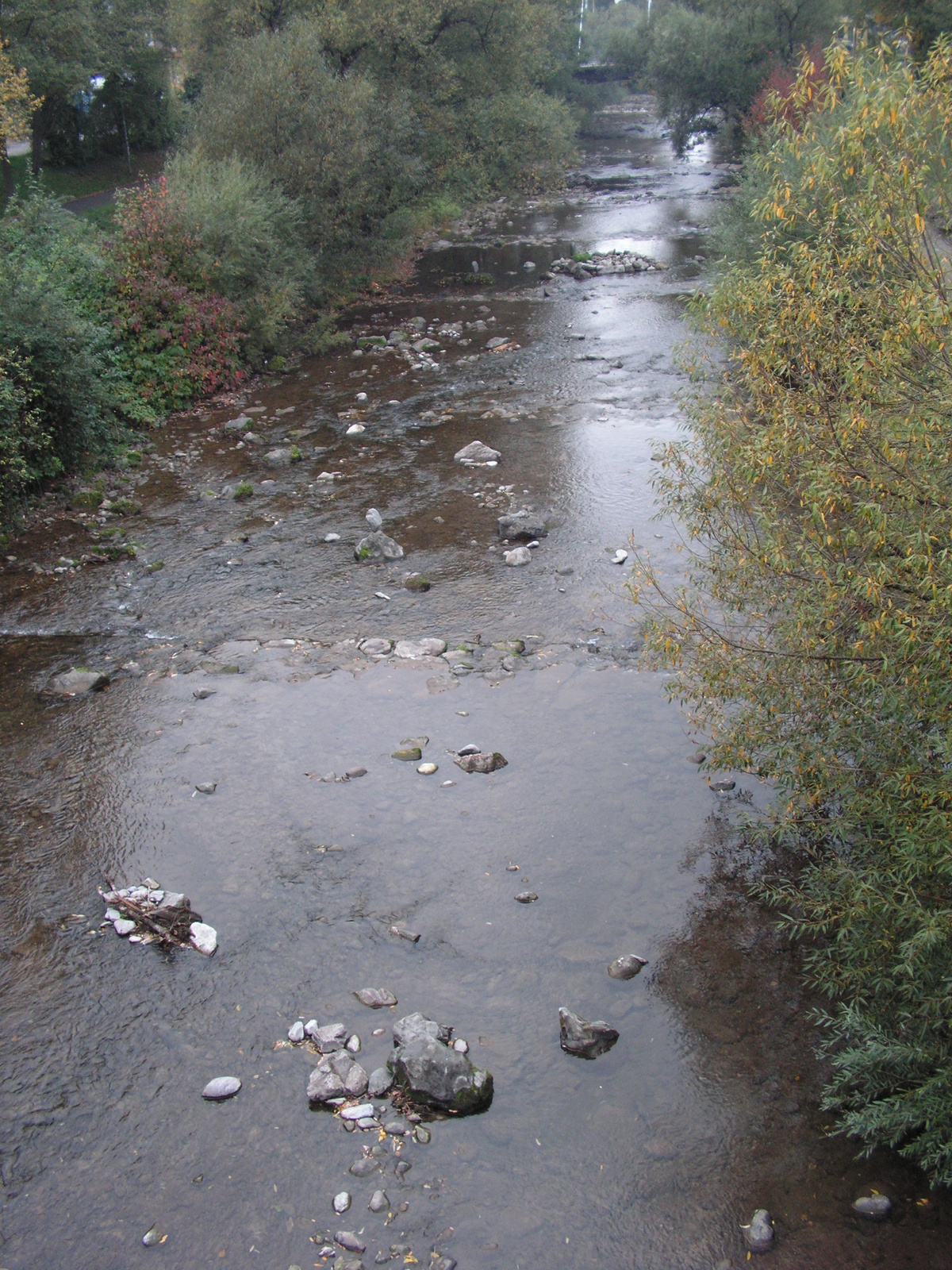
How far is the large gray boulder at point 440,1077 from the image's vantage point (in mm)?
5016

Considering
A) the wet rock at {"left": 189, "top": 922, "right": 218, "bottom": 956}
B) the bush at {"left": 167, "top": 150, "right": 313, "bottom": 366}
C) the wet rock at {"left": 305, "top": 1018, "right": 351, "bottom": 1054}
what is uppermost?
the bush at {"left": 167, "top": 150, "right": 313, "bottom": 366}

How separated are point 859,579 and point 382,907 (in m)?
3.85

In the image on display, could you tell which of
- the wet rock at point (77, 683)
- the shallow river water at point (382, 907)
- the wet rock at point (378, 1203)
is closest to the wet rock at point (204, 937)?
the shallow river water at point (382, 907)

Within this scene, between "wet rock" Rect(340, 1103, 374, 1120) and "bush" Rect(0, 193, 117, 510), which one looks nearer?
"wet rock" Rect(340, 1103, 374, 1120)

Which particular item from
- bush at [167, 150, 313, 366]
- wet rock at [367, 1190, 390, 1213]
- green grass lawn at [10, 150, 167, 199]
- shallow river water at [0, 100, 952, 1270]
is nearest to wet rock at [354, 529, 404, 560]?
shallow river water at [0, 100, 952, 1270]

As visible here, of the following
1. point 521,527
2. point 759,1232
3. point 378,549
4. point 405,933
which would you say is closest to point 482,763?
point 405,933

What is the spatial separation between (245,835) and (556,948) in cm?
257

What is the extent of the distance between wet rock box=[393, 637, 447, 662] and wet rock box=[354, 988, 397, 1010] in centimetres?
389

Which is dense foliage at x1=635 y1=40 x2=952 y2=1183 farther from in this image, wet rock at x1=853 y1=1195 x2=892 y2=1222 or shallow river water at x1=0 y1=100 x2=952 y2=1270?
shallow river water at x1=0 y1=100 x2=952 y2=1270

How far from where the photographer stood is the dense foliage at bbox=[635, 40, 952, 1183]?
15.2 feet

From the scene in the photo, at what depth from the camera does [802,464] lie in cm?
534

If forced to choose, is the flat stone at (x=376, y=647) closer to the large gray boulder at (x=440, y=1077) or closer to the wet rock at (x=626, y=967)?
the wet rock at (x=626, y=967)

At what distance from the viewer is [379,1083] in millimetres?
5133

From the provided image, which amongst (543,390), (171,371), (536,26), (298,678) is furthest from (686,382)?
(536,26)
